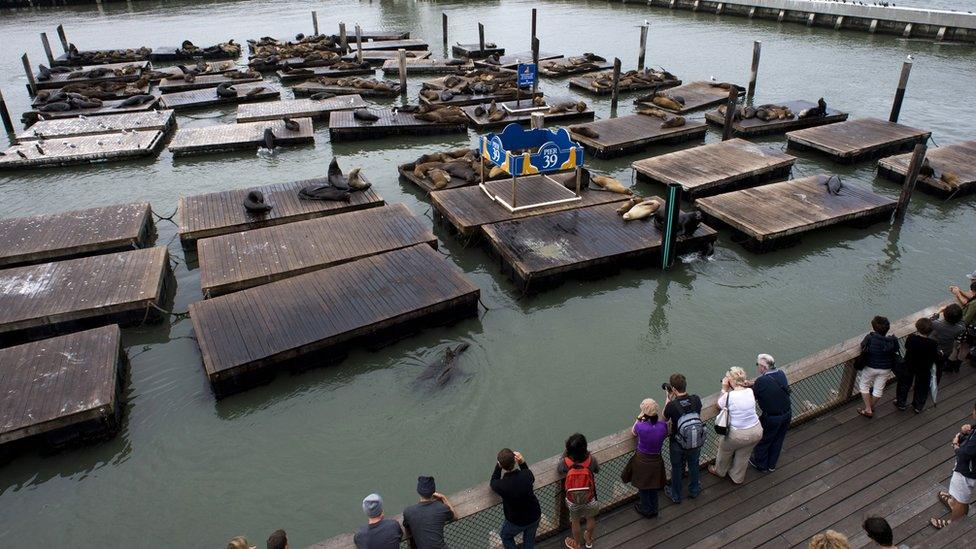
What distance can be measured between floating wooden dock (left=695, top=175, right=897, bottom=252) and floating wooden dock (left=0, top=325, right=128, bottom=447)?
11.0 metres

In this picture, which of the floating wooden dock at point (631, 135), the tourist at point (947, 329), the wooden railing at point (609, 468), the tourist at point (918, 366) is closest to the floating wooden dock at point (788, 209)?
the wooden railing at point (609, 468)

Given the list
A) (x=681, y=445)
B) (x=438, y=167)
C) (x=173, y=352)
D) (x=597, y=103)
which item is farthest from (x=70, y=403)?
(x=597, y=103)

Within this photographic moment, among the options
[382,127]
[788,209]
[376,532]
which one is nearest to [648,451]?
[376,532]

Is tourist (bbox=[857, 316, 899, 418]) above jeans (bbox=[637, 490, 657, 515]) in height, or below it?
above

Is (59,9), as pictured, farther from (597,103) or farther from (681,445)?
(681,445)

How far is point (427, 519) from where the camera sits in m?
4.56

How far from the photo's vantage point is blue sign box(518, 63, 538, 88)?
64.6 feet

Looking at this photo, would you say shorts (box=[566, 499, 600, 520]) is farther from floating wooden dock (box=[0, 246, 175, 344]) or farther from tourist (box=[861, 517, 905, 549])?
floating wooden dock (box=[0, 246, 175, 344])

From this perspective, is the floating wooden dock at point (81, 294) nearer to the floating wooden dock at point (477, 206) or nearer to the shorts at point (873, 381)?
the floating wooden dock at point (477, 206)

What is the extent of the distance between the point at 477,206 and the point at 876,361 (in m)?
8.06

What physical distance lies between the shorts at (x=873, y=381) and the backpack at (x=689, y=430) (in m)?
2.47

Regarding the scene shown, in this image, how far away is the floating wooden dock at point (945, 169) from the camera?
14031 mm

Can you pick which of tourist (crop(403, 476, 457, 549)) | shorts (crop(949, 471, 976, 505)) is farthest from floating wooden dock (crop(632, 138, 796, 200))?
tourist (crop(403, 476, 457, 549))

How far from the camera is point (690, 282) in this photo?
36.6ft
